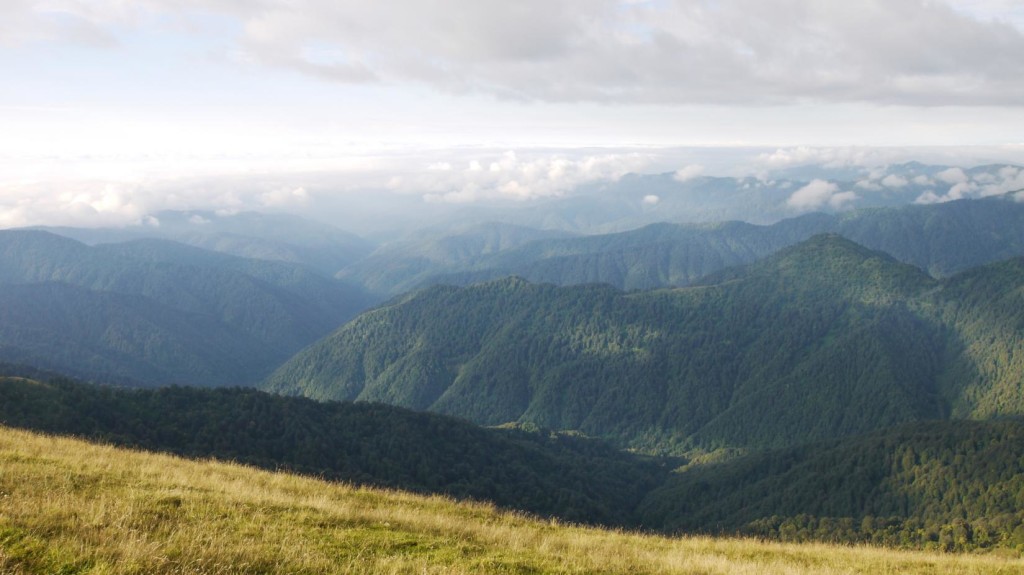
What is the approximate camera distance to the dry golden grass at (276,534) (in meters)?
13.5

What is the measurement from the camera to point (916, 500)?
499ft

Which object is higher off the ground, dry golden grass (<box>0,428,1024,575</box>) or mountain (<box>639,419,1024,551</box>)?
dry golden grass (<box>0,428,1024,575</box>)

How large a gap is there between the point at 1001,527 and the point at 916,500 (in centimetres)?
4194

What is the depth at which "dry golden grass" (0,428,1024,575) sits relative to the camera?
13.5 m

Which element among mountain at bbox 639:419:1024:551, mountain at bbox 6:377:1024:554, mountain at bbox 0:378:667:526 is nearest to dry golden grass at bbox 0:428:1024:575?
mountain at bbox 0:378:667:526

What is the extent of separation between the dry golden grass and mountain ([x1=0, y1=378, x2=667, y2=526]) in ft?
252

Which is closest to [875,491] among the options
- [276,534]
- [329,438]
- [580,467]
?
[580,467]

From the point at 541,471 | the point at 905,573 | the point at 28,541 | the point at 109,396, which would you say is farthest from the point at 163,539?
the point at 541,471

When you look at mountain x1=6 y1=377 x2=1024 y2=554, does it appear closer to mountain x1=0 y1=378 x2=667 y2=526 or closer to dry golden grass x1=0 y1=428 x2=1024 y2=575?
mountain x1=0 y1=378 x2=667 y2=526

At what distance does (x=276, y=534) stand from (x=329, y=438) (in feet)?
430

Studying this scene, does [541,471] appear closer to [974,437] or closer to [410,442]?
[410,442]

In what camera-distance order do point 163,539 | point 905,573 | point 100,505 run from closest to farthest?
point 163,539 → point 100,505 → point 905,573

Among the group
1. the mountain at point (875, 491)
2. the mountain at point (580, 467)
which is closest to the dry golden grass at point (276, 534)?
the mountain at point (580, 467)

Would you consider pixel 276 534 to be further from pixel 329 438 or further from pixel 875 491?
pixel 875 491
